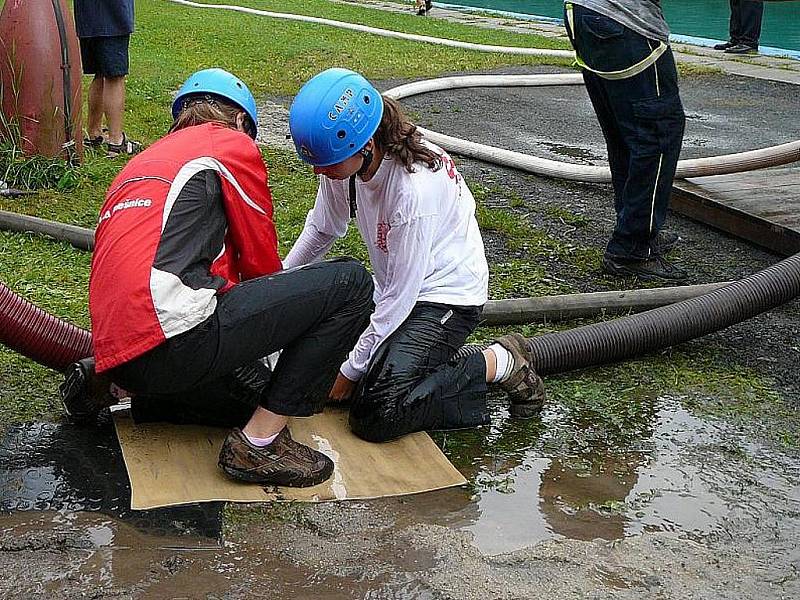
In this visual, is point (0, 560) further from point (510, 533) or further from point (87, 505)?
point (510, 533)

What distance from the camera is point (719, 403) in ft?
13.8

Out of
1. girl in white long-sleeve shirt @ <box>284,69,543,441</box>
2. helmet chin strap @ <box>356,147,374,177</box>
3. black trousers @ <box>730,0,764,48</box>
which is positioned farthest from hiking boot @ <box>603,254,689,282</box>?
black trousers @ <box>730,0,764,48</box>

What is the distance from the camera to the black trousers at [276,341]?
323 centimetres

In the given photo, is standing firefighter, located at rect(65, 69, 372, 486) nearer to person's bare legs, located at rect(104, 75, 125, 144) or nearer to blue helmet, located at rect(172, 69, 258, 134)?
blue helmet, located at rect(172, 69, 258, 134)

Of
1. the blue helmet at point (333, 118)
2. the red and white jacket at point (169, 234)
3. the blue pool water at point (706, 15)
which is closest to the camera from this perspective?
the red and white jacket at point (169, 234)

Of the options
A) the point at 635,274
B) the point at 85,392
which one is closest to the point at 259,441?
the point at 85,392

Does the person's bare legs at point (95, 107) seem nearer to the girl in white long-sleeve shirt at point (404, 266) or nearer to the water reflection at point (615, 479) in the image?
the girl in white long-sleeve shirt at point (404, 266)

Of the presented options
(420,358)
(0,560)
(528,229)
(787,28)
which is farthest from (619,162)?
(787,28)

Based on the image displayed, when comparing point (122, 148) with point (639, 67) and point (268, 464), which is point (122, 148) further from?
point (268, 464)

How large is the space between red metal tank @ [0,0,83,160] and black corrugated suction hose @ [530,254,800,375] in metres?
4.09

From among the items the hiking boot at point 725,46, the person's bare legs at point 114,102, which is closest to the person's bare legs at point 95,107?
the person's bare legs at point 114,102

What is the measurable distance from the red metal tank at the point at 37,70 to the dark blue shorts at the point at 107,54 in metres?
0.34

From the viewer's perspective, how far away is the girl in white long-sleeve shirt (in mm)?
3559

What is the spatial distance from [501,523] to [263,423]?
31.7 inches
